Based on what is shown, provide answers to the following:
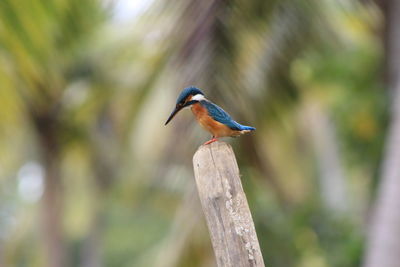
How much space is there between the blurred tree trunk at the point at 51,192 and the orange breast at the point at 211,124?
12.2 meters

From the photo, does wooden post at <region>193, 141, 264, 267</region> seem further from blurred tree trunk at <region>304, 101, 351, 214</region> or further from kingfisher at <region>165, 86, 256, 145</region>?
blurred tree trunk at <region>304, 101, 351, 214</region>

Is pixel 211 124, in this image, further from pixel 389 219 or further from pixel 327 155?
pixel 327 155

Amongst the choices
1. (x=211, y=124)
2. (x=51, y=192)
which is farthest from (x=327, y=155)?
(x=211, y=124)

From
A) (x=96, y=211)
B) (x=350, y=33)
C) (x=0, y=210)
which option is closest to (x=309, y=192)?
(x=350, y=33)

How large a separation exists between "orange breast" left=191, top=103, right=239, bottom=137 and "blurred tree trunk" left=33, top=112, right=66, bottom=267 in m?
12.2

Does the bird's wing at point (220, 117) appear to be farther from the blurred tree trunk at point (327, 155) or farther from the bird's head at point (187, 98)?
the blurred tree trunk at point (327, 155)

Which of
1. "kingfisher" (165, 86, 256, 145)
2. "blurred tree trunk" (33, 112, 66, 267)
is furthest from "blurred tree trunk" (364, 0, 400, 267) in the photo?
Result: "blurred tree trunk" (33, 112, 66, 267)

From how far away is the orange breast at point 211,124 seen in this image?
4.62m

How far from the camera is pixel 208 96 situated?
31.9 ft

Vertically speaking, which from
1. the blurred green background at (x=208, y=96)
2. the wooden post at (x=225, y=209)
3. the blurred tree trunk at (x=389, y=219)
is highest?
the blurred green background at (x=208, y=96)

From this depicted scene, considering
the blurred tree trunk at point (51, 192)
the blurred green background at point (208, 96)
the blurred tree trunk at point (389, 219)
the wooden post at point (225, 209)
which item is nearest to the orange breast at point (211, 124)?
the wooden post at point (225, 209)

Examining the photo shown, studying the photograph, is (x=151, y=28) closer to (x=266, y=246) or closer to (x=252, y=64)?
(x=252, y=64)

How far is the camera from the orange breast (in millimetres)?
4621

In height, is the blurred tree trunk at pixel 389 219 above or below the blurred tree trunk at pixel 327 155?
below
